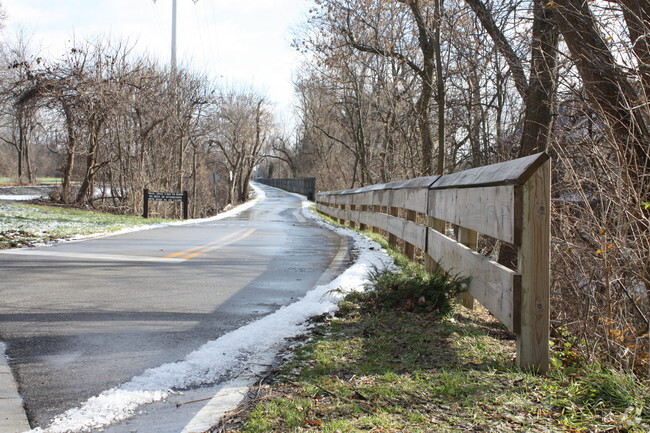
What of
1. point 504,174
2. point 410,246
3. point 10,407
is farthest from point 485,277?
point 410,246

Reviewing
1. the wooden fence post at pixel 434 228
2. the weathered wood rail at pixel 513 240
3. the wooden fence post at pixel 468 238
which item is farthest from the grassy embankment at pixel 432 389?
the wooden fence post at pixel 434 228

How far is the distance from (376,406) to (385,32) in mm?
17231

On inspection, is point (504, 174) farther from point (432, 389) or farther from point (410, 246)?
point (410, 246)

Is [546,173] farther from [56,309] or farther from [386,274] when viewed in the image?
[56,309]

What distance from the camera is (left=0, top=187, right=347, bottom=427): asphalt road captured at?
3.33 meters

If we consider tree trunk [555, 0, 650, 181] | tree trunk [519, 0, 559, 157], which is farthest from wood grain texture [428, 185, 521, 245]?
tree trunk [519, 0, 559, 157]

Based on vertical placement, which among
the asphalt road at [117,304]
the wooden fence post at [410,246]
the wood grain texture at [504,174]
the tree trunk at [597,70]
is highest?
the tree trunk at [597,70]

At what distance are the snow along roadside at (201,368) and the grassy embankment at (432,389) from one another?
0.35 m

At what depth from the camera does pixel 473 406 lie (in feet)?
8.59

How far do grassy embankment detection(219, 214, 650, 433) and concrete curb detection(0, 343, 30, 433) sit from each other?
0.95 meters

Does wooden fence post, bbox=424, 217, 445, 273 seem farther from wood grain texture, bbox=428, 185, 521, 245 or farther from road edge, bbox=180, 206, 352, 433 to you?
road edge, bbox=180, 206, 352, 433

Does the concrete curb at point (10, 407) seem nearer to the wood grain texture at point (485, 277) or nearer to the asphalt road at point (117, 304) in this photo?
the asphalt road at point (117, 304)

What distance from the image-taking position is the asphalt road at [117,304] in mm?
3334

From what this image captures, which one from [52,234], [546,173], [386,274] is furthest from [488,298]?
[52,234]
